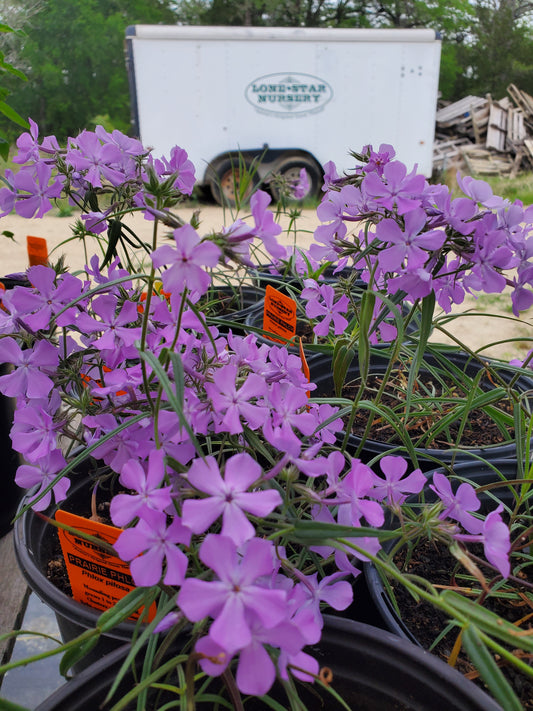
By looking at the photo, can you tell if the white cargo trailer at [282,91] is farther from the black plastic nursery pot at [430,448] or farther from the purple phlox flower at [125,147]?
the purple phlox flower at [125,147]

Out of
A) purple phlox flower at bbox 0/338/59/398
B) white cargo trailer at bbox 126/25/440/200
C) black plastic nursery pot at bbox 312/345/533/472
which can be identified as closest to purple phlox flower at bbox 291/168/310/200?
black plastic nursery pot at bbox 312/345/533/472

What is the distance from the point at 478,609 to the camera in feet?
1.11

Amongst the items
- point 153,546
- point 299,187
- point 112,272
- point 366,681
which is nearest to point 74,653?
point 153,546

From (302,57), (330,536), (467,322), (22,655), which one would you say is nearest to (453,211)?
(330,536)

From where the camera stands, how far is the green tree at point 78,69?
945 cm

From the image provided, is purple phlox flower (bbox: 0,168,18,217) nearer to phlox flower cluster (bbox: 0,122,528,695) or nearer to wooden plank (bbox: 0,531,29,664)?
phlox flower cluster (bbox: 0,122,528,695)

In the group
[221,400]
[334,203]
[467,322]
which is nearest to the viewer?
[221,400]

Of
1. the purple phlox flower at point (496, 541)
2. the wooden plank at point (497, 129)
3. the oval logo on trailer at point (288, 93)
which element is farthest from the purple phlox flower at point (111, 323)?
the wooden plank at point (497, 129)

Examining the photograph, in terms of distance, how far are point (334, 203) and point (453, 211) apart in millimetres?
179

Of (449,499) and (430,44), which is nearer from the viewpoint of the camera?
(449,499)

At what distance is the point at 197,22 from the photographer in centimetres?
1209

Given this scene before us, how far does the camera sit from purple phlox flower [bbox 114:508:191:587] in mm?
365

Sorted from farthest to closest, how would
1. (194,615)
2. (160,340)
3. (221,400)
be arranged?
(160,340) < (221,400) < (194,615)

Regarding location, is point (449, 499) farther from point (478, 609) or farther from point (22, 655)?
point (22, 655)
